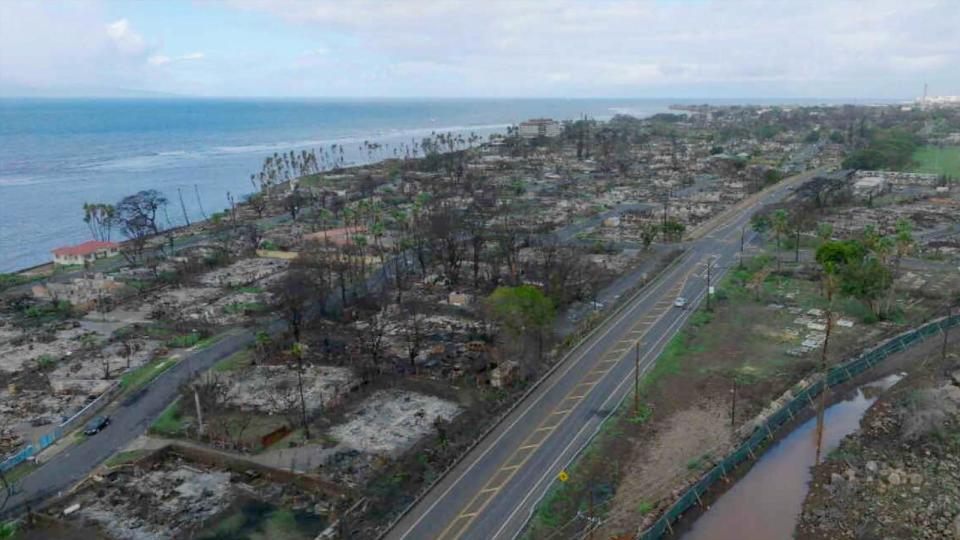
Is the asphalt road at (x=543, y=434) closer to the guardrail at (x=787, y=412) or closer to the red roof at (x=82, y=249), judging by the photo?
the guardrail at (x=787, y=412)

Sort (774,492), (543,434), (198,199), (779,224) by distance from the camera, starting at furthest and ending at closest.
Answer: (198,199), (779,224), (543,434), (774,492)

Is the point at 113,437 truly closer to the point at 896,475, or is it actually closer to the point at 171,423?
the point at 171,423

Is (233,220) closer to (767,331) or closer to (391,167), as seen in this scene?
(391,167)

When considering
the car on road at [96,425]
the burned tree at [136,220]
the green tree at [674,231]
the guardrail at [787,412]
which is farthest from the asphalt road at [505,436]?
the burned tree at [136,220]

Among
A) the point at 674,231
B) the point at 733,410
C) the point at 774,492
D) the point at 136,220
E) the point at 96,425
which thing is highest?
the point at 136,220

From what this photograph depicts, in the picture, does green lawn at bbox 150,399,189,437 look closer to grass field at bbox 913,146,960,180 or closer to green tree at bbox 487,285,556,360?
green tree at bbox 487,285,556,360

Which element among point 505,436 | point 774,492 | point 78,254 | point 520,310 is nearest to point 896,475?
point 774,492

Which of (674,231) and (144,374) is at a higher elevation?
(674,231)

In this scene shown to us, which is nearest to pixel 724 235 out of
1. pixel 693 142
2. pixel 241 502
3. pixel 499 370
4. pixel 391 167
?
pixel 499 370
